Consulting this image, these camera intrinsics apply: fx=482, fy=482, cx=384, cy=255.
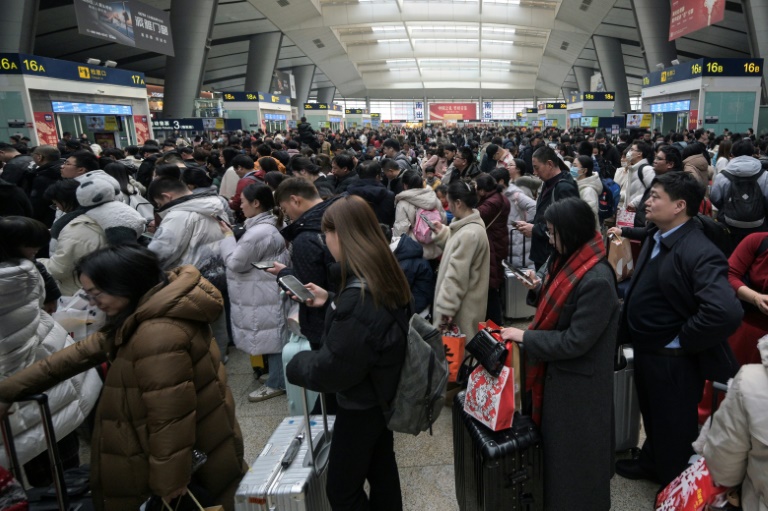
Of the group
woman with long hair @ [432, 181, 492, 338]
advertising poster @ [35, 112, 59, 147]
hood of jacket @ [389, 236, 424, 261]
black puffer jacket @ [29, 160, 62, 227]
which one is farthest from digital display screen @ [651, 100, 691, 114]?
advertising poster @ [35, 112, 59, 147]

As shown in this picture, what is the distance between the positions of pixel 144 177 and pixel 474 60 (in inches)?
1791

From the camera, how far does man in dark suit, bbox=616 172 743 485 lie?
2.09 m

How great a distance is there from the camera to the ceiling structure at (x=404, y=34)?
2533 cm

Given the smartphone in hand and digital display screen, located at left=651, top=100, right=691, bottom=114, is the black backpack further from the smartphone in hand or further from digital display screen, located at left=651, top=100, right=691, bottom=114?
digital display screen, located at left=651, top=100, right=691, bottom=114

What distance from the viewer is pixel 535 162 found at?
413cm

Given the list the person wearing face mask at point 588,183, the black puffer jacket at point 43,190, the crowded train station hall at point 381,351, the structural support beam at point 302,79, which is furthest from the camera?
the structural support beam at point 302,79

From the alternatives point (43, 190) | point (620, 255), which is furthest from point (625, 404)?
point (43, 190)

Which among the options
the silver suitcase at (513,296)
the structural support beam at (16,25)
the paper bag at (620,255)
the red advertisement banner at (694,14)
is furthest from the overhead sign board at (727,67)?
the structural support beam at (16,25)

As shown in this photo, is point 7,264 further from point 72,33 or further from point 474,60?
point 474,60

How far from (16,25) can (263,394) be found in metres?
13.6

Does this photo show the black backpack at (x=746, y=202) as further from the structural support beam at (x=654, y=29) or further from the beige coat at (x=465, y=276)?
the structural support beam at (x=654, y=29)

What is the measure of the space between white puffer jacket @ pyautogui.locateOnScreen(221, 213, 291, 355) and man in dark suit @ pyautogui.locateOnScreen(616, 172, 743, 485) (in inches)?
89.1

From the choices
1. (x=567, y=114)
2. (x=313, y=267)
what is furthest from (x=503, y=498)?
(x=567, y=114)

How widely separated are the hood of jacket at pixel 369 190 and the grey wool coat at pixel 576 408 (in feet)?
8.54
